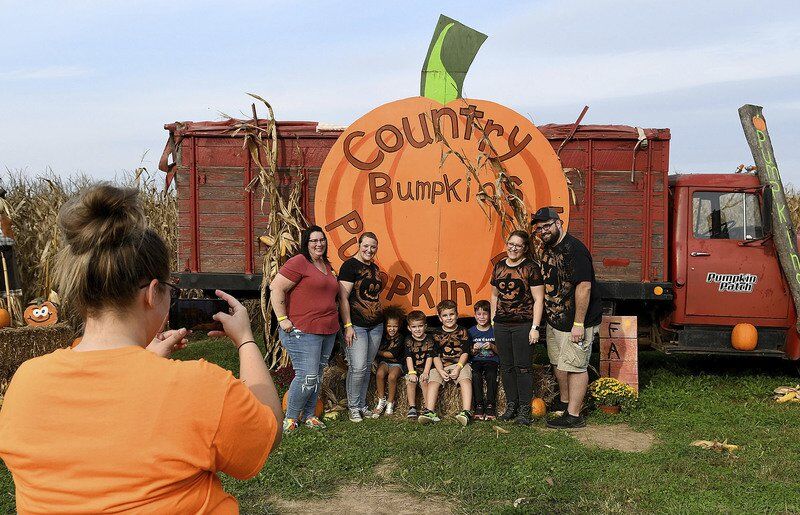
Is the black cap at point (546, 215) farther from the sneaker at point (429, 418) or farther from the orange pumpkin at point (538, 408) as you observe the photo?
the sneaker at point (429, 418)

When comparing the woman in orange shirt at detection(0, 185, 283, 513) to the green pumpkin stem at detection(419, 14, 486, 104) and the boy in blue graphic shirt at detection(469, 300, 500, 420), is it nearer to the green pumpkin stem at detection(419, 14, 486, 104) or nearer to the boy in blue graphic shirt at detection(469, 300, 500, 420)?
the boy in blue graphic shirt at detection(469, 300, 500, 420)

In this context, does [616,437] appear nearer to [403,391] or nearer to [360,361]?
[403,391]

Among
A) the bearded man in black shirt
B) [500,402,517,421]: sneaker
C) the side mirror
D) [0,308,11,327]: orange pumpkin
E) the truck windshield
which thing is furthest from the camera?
[0,308,11,327]: orange pumpkin

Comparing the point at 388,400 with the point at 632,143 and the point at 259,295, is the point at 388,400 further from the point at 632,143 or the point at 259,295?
the point at 632,143

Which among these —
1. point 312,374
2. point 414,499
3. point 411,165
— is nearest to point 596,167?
point 411,165

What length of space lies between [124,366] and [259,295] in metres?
6.84

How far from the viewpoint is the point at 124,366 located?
1.60m

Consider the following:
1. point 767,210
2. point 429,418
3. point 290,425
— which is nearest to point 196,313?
point 290,425

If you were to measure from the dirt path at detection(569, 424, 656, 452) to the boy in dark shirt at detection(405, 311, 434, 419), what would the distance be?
1488 millimetres

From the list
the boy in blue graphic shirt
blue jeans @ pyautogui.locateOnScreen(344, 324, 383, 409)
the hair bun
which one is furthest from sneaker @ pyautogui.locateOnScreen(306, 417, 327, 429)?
the hair bun

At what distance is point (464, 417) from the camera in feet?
22.5

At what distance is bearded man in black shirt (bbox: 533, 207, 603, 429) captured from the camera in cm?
684

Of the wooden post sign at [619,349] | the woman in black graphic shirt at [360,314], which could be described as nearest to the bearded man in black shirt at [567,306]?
the wooden post sign at [619,349]

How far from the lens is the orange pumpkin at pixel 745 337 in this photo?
→ 26.7ft
